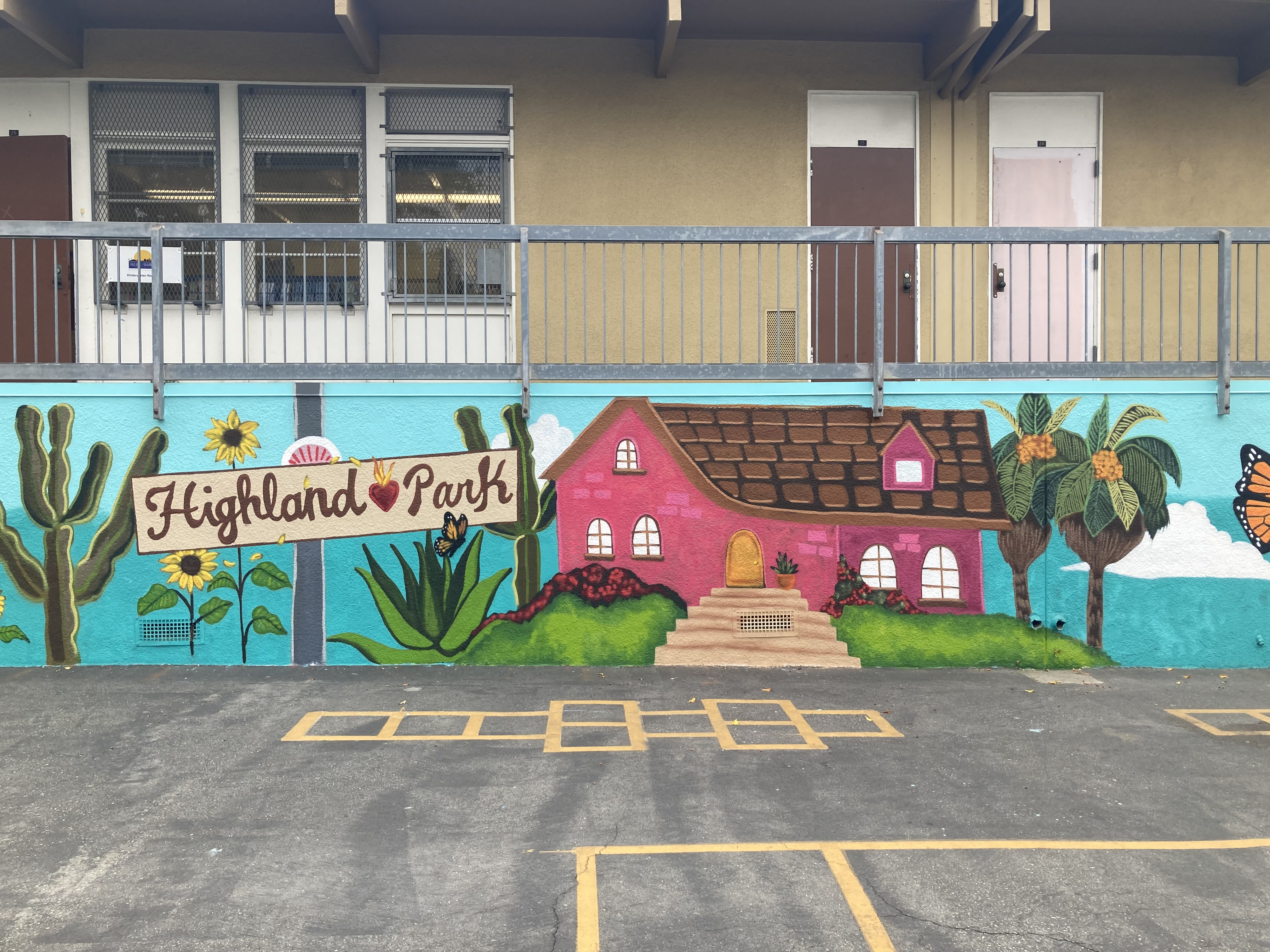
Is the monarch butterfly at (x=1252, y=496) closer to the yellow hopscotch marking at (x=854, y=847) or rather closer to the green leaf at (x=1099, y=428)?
the green leaf at (x=1099, y=428)

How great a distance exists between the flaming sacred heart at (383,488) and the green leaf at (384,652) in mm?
982

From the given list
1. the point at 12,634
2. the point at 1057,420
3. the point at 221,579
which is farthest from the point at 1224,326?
the point at 12,634

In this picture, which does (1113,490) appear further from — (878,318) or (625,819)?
(625,819)

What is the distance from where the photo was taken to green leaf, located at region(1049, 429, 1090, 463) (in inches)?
289

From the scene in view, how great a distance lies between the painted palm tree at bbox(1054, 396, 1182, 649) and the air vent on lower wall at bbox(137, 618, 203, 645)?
6467mm

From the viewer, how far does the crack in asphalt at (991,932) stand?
3395 mm

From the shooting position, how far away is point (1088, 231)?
7246mm

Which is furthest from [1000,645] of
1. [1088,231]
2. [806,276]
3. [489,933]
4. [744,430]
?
[489,933]

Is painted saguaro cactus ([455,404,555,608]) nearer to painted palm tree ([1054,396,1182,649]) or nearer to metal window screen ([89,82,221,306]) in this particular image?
painted palm tree ([1054,396,1182,649])

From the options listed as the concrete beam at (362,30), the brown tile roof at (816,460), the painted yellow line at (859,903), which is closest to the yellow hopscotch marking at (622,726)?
the painted yellow line at (859,903)

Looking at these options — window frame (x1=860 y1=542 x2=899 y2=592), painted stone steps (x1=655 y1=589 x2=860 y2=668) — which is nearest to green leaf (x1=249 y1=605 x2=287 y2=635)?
painted stone steps (x1=655 y1=589 x2=860 y2=668)

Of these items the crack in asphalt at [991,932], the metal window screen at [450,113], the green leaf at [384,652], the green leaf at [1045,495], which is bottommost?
the crack in asphalt at [991,932]

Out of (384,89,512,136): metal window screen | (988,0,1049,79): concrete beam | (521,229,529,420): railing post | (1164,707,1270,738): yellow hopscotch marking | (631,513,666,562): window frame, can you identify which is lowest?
(1164,707,1270,738): yellow hopscotch marking

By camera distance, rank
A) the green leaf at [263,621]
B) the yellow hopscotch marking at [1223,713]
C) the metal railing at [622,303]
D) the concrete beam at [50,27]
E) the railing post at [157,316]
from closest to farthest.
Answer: the yellow hopscotch marking at [1223,713] < the railing post at [157,316] < the green leaf at [263,621] < the concrete beam at [50,27] < the metal railing at [622,303]
